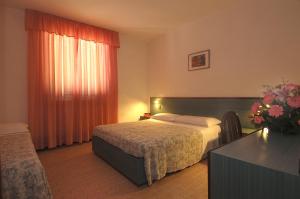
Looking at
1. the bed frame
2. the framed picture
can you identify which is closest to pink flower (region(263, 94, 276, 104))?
the bed frame

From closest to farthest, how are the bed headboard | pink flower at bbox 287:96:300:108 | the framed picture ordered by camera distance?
pink flower at bbox 287:96:300:108 < the bed headboard < the framed picture

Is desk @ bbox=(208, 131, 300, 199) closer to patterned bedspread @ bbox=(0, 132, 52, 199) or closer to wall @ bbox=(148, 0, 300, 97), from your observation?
patterned bedspread @ bbox=(0, 132, 52, 199)

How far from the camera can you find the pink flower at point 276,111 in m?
1.40

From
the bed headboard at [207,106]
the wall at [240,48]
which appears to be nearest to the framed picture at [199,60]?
the wall at [240,48]

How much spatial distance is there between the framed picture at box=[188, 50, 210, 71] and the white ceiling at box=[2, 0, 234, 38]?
30.6 inches

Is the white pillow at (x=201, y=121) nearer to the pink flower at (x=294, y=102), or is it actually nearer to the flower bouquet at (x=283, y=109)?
the flower bouquet at (x=283, y=109)

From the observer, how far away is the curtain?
3.37 meters

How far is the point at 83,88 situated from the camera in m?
3.97

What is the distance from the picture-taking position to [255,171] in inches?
34.7

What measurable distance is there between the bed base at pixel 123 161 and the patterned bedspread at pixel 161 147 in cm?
7

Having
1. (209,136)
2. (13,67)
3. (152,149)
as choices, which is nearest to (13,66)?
(13,67)

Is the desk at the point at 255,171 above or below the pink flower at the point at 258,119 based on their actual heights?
below

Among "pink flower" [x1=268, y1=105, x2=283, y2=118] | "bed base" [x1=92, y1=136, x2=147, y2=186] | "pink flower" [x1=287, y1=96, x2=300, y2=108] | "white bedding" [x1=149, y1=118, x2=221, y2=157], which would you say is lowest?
"bed base" [x1=92, y1=136, x2=147, y2=186]

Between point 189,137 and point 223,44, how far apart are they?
6.62 feet
